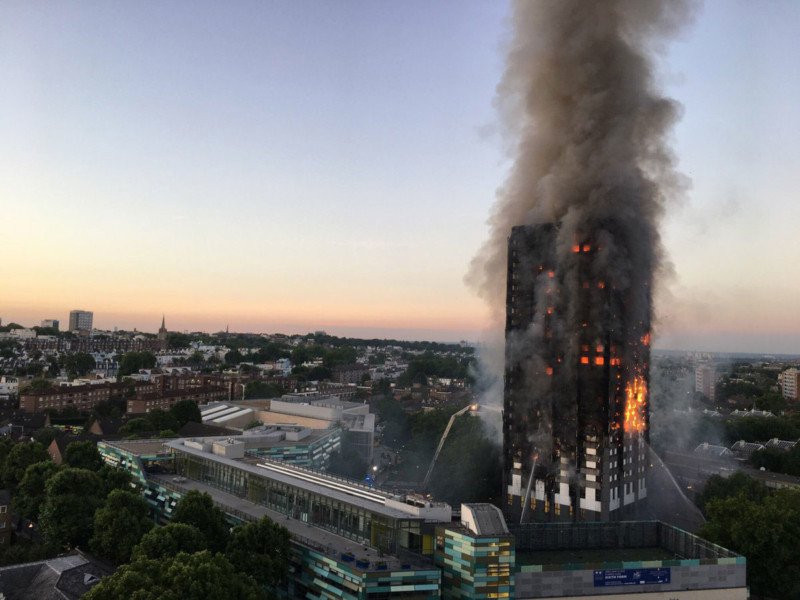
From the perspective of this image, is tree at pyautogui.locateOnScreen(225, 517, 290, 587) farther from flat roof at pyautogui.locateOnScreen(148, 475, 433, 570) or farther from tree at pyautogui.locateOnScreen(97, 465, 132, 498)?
tree at pyautogui.locateOnScreen(97, 465, 132, 498)

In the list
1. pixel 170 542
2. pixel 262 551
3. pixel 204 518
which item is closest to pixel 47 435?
pixel 204 518

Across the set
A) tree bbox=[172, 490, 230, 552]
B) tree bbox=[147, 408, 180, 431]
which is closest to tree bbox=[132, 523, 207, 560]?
tree bbox=[172, 490, 230, 552]

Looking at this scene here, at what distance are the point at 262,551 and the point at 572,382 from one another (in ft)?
90.5

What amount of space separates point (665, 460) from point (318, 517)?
43.8m

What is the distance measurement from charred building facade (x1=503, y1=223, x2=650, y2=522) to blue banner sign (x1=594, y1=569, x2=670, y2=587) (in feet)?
42.0

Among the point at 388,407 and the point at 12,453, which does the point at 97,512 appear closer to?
the point at 12,453

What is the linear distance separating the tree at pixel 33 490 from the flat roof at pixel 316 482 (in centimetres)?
907

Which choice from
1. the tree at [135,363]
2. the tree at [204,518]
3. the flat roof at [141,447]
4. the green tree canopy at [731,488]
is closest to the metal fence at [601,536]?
the green tree canopy at [731,488]

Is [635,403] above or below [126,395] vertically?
above

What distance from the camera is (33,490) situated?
48.0 m

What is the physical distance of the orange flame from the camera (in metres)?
51.0

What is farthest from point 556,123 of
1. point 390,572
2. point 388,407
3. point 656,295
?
point 388,407

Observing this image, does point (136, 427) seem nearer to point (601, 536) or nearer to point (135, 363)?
point (601, 536)

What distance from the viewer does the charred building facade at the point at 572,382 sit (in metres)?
49.1
